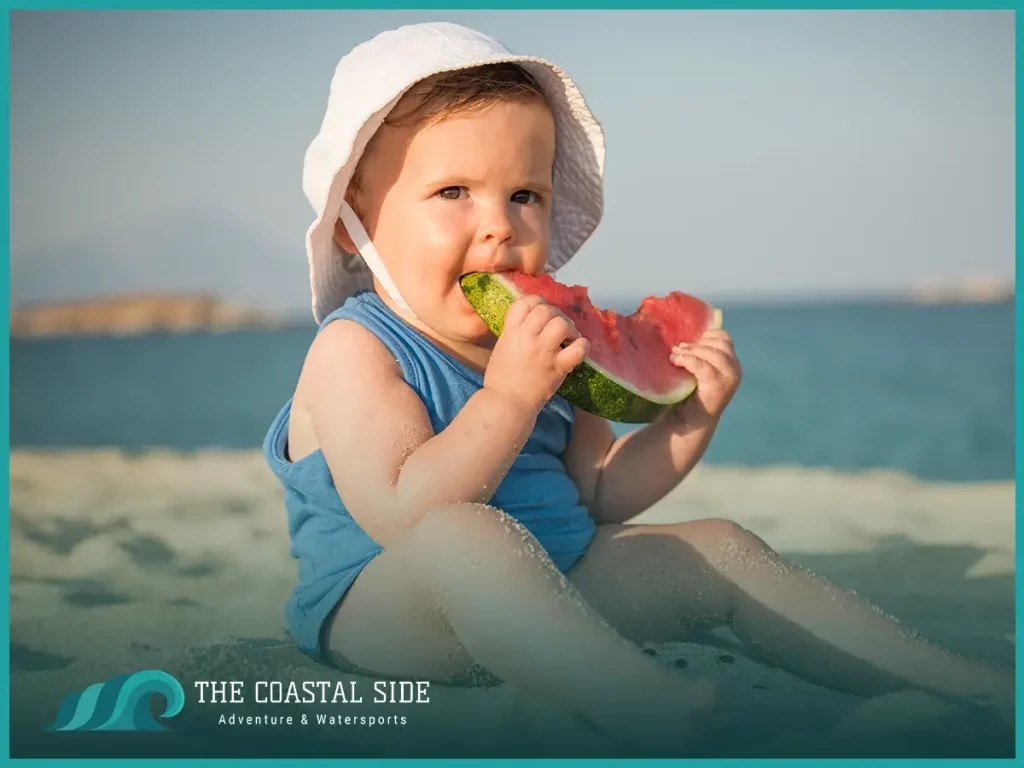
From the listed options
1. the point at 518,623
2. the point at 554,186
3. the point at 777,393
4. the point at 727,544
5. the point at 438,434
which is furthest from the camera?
the point at 777,393

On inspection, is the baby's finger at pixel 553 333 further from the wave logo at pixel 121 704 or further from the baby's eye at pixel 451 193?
the wave logo at pixel 121 704

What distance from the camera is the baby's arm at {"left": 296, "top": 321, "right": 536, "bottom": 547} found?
1.81 metres

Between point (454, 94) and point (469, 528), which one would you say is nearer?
point (469, 528)

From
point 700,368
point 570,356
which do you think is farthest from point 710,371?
point 570,356

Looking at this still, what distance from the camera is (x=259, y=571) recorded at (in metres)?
2.63

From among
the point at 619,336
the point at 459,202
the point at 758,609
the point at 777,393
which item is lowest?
the point at 758,609

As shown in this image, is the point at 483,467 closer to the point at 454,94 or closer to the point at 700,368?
the point at 700,368

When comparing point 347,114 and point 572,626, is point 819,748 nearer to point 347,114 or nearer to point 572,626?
point 572,626

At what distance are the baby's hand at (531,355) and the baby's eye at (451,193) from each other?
27cm

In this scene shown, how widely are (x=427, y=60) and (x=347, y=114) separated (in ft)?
0.57

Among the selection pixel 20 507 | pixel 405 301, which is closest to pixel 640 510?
pixel 405 301

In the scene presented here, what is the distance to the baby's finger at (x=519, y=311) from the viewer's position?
6.07ft

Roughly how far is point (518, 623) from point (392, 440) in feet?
1.32

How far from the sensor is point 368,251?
7.00 feet
